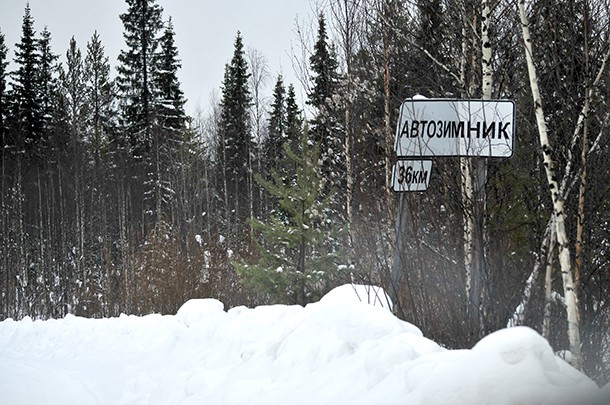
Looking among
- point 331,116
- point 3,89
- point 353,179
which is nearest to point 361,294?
point 353,179

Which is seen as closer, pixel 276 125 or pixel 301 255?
pixel 301 255

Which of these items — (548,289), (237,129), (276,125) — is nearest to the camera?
(548,289)

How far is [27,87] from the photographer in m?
28.7

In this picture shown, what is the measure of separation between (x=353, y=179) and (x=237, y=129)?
24187mm

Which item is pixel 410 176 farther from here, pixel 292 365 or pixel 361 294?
pixel 292 365

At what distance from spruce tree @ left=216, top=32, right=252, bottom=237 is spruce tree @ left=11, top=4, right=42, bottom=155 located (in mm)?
9618

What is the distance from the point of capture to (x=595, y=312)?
4.34 meters

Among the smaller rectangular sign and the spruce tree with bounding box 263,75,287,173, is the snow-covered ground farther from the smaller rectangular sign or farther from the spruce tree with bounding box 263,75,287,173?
the spruce tree with bounding box 263,75,287,173

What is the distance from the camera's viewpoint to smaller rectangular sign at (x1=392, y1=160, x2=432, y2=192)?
402 cm

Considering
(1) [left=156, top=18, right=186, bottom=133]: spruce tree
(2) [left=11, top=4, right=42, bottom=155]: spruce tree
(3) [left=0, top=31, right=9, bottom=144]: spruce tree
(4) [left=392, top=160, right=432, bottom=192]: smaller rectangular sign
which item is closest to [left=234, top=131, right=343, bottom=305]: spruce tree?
(4) [left=392, top=160, right=432, bottom=192]: smaller rectangular sign

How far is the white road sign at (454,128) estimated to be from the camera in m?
3.89

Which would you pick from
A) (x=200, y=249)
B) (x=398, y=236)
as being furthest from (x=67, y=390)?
(x=200, y=249)

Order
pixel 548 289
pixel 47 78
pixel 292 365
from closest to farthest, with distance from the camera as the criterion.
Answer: pixel 548 289 → pixel 292 365 → pixel 47 78

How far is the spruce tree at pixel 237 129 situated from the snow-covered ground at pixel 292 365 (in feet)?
75.3
